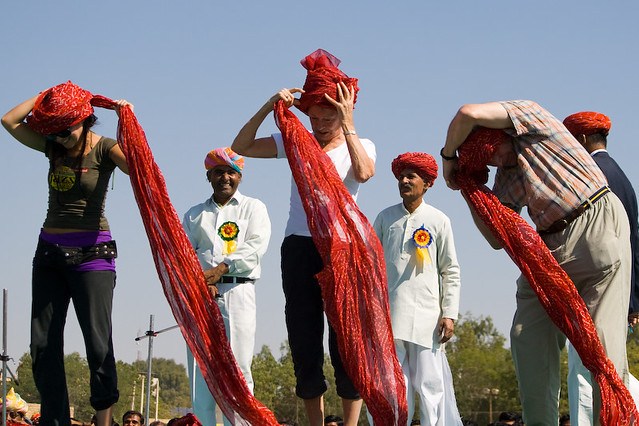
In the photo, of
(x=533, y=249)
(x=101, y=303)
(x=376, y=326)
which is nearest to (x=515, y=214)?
(x=533, y=249)

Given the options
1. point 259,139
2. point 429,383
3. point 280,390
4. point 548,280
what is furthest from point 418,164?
point 280,390

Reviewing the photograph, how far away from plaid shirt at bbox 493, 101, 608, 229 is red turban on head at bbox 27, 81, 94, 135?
103 inches

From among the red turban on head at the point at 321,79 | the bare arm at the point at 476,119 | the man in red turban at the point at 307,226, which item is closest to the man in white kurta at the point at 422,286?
the man in red turban at the point at 307,226

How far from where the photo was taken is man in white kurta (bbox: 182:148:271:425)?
752 centimetres

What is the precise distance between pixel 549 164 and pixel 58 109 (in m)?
2.97

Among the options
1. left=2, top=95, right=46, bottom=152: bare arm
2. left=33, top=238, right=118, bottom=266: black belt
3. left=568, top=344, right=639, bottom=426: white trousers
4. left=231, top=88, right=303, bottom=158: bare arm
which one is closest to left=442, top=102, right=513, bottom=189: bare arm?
left=231, top=88, right=303, bottom=158: bare arm

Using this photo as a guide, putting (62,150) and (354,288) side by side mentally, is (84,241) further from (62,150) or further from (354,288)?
(354,288)

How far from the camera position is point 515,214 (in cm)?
505

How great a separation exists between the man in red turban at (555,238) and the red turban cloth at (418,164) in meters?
2.66

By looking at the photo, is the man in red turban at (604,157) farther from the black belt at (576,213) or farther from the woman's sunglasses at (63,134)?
the woman's sunglasses at (63,134)

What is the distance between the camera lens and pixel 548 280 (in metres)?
4.73

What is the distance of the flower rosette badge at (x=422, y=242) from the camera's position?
763 centimetres

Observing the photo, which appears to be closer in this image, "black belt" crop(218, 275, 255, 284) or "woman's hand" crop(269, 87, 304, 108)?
"woman's hand" crop(269, 87, 304, 108)

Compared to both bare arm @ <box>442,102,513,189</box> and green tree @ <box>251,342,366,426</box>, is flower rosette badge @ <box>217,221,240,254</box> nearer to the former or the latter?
bare arm @ <box>442,102,513,189</box>
